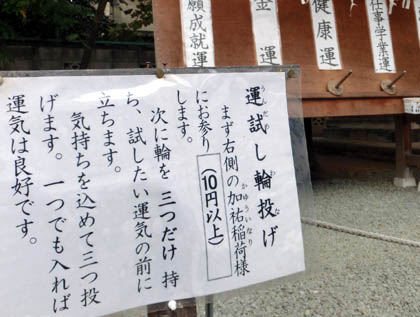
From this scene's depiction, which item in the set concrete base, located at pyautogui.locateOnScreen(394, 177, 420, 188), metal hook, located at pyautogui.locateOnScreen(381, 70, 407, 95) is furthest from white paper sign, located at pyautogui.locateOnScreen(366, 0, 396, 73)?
concrete base, located at pyautogui.locateOnScreen(394, 177, 420, 188)

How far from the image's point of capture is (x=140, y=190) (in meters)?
1.41

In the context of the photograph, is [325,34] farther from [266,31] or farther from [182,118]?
[182,118]

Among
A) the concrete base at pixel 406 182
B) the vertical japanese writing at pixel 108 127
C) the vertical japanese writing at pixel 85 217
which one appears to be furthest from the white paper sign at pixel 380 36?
the vertical japanese writing at pixel 85 217

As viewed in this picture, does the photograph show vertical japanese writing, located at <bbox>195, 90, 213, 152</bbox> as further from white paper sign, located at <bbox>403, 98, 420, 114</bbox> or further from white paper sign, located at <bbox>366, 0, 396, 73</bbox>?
white paper sign, located at <bbox>403, 98, 420, 114</bbox>

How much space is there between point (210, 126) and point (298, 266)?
711 mm

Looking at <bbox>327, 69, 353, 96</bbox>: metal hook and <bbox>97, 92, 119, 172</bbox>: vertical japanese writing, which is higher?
<bbox>327, 69, 353, 96</bbox>: metal hook

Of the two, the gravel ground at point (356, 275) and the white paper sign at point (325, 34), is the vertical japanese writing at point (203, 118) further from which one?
the white paper sign at point (325, 34)

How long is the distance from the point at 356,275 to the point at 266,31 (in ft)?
9.19

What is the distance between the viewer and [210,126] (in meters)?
1.54

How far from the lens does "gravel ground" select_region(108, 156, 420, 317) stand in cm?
248

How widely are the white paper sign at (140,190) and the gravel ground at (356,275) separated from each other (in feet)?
0.55

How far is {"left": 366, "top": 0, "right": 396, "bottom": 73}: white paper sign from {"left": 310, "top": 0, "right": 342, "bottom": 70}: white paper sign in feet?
1.87

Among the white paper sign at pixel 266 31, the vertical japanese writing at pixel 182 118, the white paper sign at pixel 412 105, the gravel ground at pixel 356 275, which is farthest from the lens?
the white paper sign at pixel 412 105

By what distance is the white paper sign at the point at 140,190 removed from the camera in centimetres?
129
